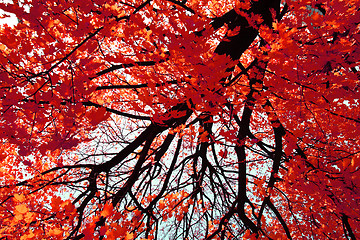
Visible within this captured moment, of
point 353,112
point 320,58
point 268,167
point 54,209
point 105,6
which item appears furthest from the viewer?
point 268,167

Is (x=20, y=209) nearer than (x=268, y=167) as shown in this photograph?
Yes

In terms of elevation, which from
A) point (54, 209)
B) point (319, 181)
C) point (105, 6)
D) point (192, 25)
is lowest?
point (319, 181)

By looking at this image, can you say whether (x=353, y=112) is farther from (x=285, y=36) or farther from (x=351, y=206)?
(x=285, y=36)

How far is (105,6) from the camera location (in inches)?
68.7

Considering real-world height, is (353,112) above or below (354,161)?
above

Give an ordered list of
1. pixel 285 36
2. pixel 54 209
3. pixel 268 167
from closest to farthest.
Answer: pixel 285 36 → pixel 54 209 → pixel 268 167

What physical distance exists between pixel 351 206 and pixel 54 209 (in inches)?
103

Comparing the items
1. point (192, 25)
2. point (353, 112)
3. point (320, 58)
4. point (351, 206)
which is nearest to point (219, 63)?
point (192, 25)

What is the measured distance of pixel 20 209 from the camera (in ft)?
4.33

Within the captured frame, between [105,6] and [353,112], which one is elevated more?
[105,6]

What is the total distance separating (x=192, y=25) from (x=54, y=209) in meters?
1.66

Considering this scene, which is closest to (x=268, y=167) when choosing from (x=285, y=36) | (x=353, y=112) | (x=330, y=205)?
(x=353, y=112)

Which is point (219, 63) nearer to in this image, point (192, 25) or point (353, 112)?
point (192, 25)

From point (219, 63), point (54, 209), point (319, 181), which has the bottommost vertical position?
point (319, 181)
